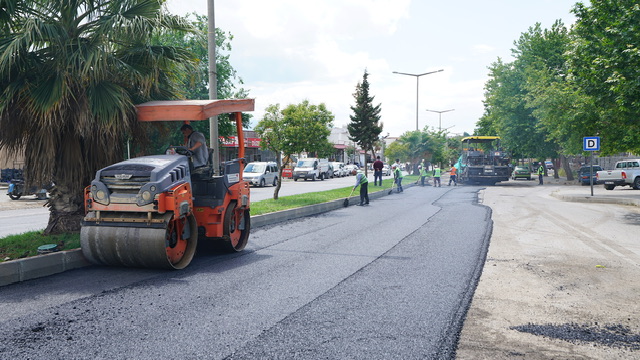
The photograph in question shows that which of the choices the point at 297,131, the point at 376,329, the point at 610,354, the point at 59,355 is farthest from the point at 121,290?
the point at 297,131

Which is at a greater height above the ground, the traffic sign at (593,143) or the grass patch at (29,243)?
the traffic sign at (593,143)

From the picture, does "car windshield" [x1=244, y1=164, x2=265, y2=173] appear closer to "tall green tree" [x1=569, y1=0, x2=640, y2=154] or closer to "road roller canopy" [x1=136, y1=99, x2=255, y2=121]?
"tall green tree" [x1=569, y1=0, x2=640, y2=154]

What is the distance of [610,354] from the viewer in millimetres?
3932

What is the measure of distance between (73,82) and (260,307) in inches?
189

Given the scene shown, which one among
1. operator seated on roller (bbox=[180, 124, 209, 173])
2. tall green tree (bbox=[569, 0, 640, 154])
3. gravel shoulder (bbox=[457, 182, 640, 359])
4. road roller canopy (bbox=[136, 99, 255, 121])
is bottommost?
gravel shoulder (bbox=[457, 182, 640, 359])

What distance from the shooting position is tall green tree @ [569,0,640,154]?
40.5 ft

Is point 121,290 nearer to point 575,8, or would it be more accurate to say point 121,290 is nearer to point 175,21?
point 175,21

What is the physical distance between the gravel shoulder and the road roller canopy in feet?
14.8

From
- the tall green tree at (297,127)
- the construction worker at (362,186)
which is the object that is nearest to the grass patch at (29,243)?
the tall green tree at (297,127)

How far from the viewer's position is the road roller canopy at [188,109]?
23.9 feet

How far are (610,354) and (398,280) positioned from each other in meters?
2.74

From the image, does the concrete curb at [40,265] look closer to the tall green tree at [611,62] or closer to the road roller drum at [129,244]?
the road roller drum at [129,244]

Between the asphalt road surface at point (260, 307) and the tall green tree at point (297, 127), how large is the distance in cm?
979

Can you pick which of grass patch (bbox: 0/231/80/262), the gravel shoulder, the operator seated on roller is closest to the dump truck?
the gravel shoulder
